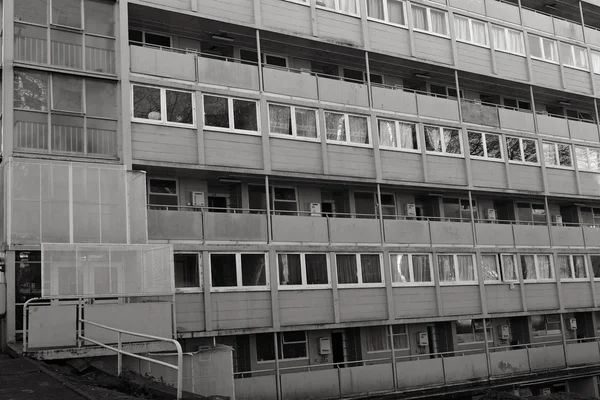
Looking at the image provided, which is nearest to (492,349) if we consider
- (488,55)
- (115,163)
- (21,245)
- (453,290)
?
(453,290)

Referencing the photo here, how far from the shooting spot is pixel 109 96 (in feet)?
66.8

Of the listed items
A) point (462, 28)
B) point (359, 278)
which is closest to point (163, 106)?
point (359, 278)

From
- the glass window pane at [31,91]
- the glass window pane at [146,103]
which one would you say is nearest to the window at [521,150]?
the glass window pane at [146,103]

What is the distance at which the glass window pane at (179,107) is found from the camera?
21.1 metres

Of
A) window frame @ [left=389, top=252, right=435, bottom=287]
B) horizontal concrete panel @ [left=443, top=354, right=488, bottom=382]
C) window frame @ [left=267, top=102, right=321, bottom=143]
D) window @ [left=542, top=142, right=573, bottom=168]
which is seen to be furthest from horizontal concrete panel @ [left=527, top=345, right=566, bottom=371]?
window frame @ [left=267, top=102, right=321, bottom=143]

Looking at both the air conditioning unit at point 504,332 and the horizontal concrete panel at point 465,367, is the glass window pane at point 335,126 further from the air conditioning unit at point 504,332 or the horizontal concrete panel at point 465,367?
the air conditioning unit at point 504,332

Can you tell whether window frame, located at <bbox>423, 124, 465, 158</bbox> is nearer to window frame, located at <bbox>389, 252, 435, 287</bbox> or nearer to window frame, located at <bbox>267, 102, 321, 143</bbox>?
window frame, located at <bbox>389, 252, 435, 287</bbox>

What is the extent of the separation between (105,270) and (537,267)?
1702 centimetres

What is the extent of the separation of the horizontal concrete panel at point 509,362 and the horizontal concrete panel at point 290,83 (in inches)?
421

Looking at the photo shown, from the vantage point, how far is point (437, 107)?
26859 mm

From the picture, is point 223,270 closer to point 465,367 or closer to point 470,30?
point 465,367

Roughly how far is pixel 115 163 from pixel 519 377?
604 inches

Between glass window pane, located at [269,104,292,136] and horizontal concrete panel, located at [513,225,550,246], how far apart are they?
10084 millimetres

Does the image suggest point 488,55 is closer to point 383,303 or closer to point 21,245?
point 383,303
